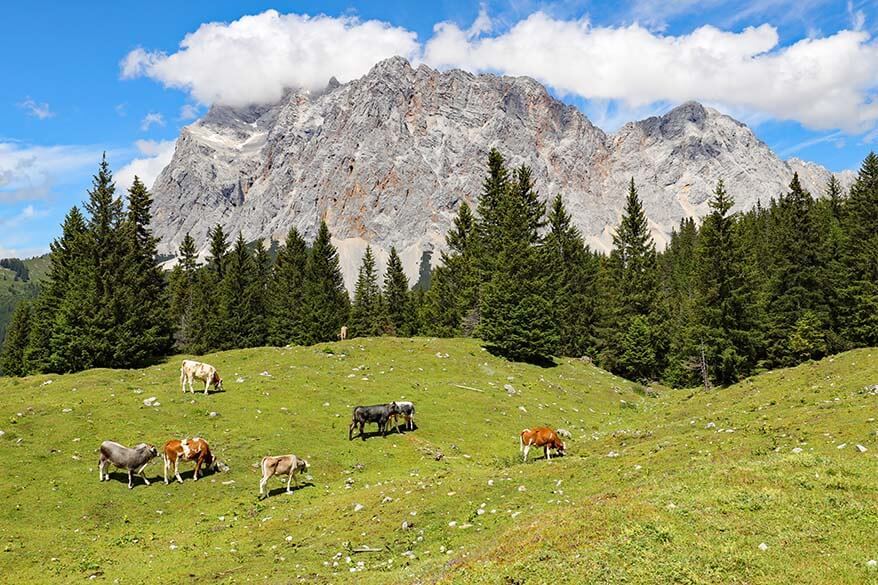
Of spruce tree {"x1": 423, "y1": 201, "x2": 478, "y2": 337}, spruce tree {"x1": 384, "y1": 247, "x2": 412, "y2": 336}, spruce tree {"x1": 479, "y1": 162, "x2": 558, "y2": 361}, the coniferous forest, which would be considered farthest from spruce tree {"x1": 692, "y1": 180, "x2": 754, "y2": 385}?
spruce tree {"x1": 384, "y1": 247, "x2": 412, "y2": 336}

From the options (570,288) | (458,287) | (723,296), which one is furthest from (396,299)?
(723,296)

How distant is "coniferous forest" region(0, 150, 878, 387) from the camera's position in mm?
54969

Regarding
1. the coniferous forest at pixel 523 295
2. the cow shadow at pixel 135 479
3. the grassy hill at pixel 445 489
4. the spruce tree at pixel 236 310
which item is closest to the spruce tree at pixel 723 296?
the coniferous forest at pixel 523 295

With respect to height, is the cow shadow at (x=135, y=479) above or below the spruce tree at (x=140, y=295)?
below

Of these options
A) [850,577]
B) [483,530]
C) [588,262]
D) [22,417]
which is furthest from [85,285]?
[588,262]

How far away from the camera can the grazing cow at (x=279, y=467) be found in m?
24.0

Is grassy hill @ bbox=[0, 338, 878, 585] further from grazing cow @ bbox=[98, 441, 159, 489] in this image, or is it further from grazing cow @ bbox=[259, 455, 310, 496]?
grazing cow @ bbox=[259, 455, 310, 496]

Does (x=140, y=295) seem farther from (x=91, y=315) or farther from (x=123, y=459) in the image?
(x=123, y=459)

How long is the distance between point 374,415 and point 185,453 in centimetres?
1073

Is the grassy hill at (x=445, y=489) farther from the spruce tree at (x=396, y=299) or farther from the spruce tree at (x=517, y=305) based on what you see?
the spruce tree at (x=396, y=299)

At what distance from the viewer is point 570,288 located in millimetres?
85062

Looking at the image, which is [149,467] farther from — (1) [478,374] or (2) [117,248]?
(2) [117,248]

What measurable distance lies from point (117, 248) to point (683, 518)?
65.5 metres

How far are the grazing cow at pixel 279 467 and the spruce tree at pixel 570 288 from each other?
53.5m
